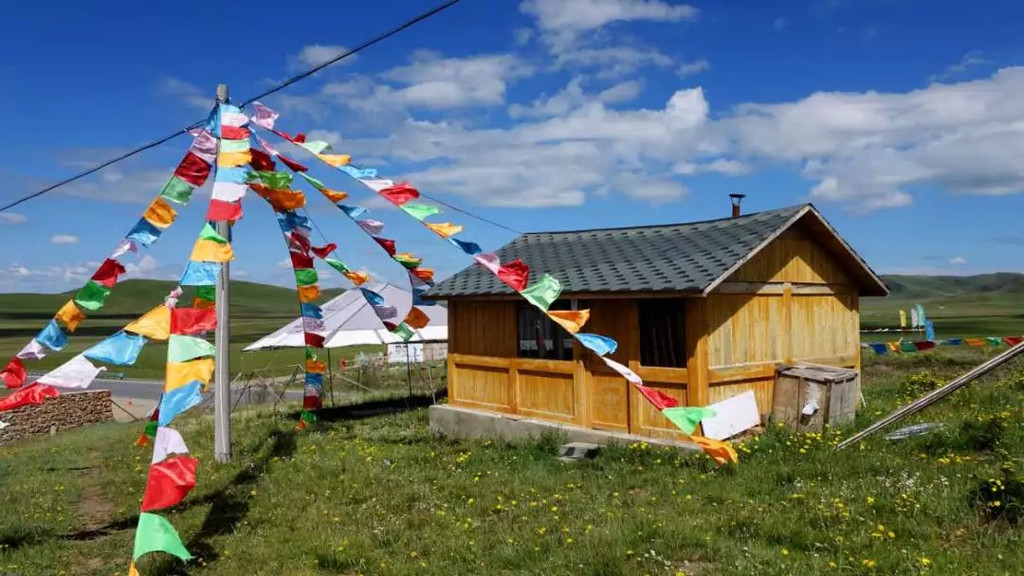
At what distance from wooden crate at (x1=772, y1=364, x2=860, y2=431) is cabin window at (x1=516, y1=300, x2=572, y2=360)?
337 cm

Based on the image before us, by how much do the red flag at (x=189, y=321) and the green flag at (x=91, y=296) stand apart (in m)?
3.46

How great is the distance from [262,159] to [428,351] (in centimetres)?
3180

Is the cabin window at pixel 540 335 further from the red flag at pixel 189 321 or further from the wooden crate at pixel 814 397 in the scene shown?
the red flag at pixel 189 321

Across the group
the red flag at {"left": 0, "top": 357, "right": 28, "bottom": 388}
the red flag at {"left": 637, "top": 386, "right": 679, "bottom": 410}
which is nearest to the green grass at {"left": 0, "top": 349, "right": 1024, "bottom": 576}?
the red flag at {"left": 637, "top": 386, "right": 679, "bottom": 410}

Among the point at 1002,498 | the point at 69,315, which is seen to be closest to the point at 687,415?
the point at 1002,498

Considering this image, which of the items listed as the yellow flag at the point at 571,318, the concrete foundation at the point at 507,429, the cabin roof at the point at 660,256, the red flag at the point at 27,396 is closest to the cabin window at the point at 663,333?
the cabin roof at the point at 660,256

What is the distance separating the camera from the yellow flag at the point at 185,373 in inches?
286

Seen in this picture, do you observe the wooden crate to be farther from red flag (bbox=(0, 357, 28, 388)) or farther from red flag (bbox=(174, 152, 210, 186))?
red flag (bbox=(0, 357, 28, 388))

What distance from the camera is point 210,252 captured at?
833cm

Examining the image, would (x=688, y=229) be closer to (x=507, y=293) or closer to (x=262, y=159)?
(x=507, y=293)

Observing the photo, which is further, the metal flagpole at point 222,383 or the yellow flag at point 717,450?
the metal flagpole at point 222,383

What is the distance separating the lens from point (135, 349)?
811cm

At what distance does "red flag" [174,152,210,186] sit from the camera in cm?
1058

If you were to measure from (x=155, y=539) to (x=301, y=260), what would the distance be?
6813 mm
